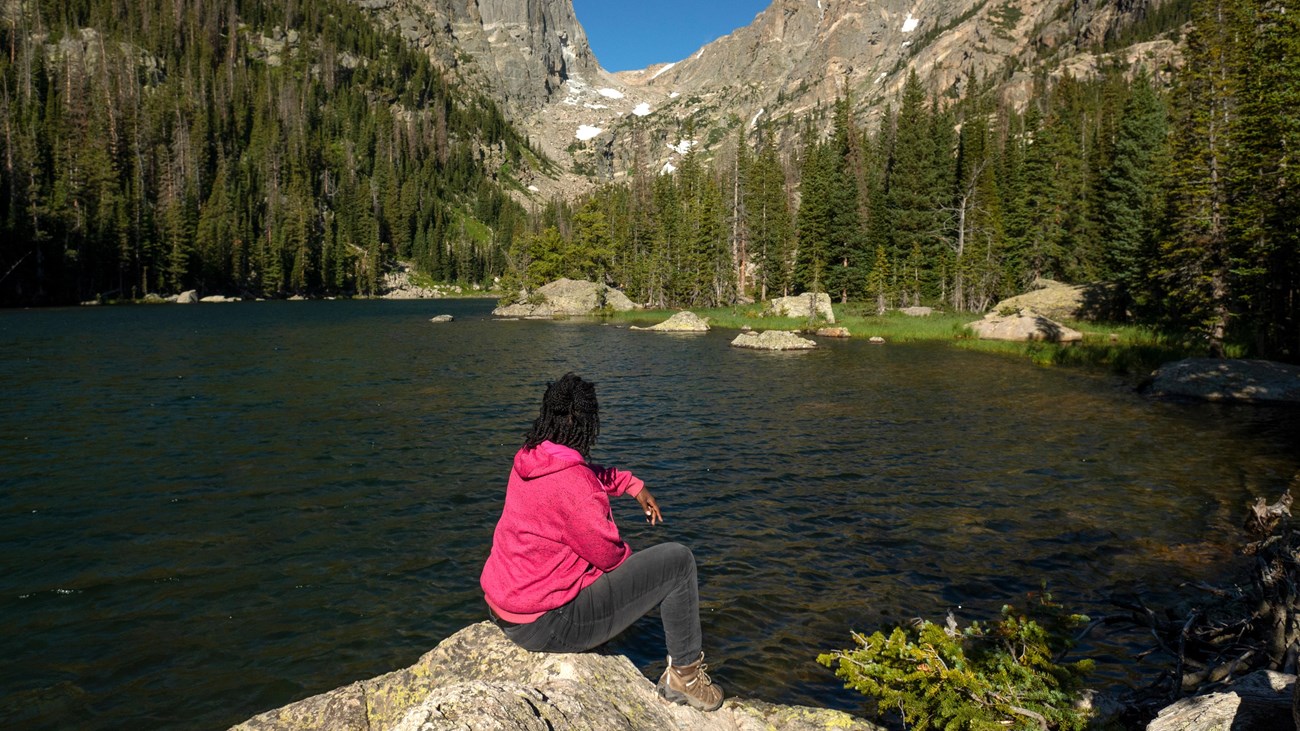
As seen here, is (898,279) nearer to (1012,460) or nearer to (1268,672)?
(1012,460)

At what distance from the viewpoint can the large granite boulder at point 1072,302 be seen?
46.8 m

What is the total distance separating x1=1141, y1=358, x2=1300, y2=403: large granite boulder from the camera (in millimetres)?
24750

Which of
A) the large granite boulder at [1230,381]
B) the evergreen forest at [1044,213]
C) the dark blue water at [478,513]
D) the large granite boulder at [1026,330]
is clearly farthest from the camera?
the large granite boulder at [1026,330]

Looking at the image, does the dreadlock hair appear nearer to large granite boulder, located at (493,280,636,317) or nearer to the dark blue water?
the dark blue water

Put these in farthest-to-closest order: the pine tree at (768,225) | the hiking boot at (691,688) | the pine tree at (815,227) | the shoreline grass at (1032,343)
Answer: the pine tree at (768,225)
the pine tree at (815,227)
the shoreline grass at (1032,343)
the hiking boot at (691,688)

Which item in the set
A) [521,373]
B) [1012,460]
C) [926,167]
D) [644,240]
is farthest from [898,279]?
[1012,460]

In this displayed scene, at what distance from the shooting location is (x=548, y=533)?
15.9ft

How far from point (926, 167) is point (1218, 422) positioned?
60296 millimetres

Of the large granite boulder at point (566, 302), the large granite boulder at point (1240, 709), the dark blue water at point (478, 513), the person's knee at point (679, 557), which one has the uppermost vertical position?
the large granite boulder at point (566, 302)

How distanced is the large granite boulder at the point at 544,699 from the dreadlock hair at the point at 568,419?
166 centimetres

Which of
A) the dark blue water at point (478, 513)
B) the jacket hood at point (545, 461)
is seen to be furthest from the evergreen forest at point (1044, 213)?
the jacket hood at point (545, 461)

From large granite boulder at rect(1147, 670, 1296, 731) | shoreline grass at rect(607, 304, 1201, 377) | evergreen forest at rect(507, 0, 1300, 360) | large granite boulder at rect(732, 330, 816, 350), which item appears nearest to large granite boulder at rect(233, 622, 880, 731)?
large granite boulder at rect(1147, 670, 1296, 731)

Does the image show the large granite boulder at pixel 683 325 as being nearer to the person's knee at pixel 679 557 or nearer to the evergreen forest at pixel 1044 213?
the evergreen forest at pixel 1044 213

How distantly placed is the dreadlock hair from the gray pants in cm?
100
